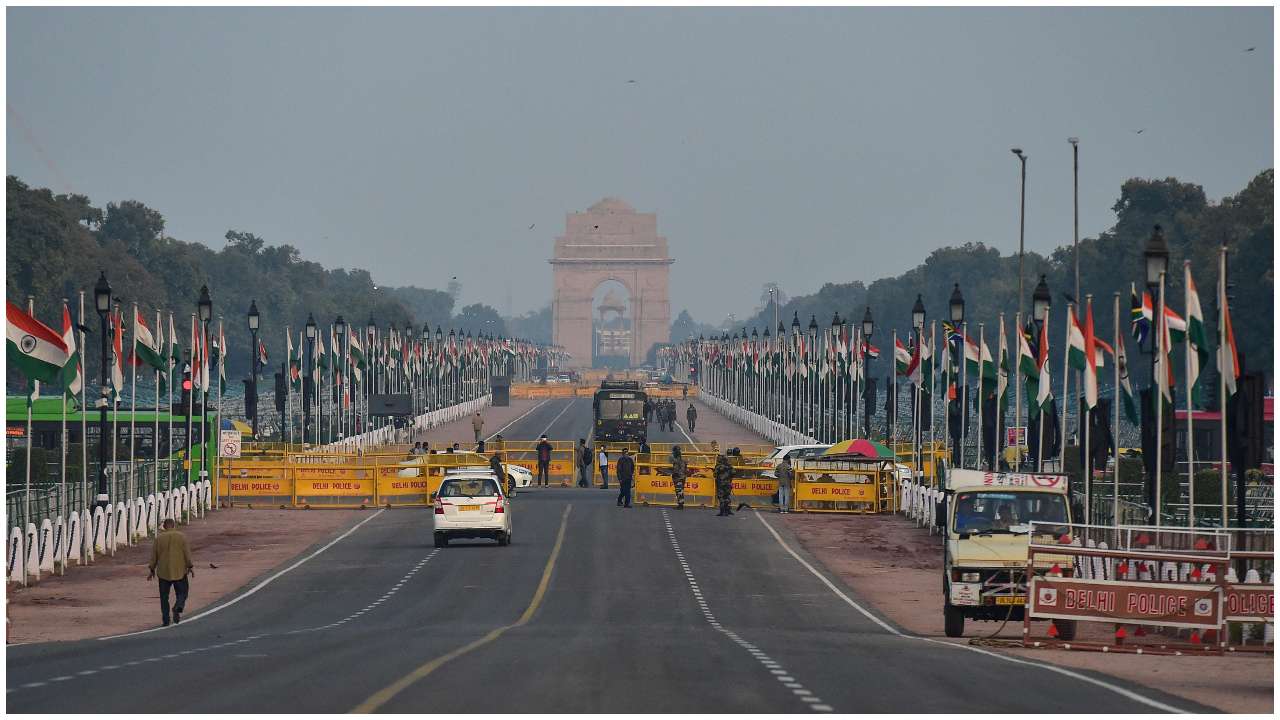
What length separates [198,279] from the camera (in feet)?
557

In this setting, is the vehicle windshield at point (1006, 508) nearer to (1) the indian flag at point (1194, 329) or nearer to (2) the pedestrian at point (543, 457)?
(1) the indian flag at point (1194, 329)

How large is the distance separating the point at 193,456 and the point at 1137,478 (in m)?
26.2

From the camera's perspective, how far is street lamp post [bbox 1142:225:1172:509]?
29.6m

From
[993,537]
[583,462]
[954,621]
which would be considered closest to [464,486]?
[954,621]

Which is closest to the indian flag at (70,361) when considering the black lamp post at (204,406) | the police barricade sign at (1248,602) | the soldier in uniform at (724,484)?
the black lamp post at (204,406)

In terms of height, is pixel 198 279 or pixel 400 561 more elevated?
pixel 198 279

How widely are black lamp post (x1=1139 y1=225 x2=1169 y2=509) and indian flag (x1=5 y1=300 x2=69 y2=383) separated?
61.1 ft

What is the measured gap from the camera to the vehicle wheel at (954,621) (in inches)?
993

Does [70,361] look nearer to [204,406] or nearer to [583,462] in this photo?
[204,406]

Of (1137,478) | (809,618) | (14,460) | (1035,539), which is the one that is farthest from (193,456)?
(1035,539)

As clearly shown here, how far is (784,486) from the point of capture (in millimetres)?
51625

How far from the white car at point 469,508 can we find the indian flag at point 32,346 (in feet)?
27.5

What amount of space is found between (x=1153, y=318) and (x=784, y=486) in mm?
20852

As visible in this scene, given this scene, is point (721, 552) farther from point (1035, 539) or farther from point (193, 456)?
point (193, 456)
